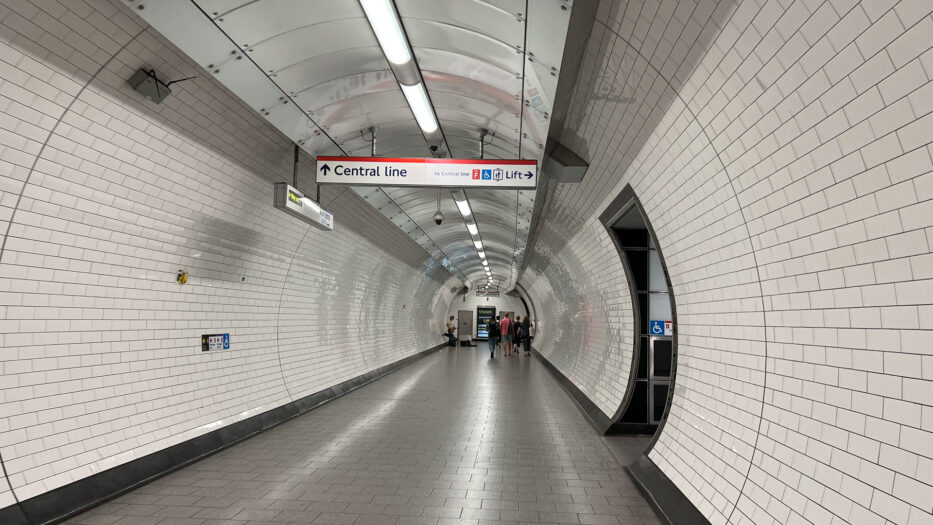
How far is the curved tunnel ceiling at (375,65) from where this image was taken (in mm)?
3900

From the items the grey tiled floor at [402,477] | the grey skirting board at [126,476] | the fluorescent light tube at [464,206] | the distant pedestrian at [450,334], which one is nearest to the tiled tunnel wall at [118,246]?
the grey skirting board at [126,476]

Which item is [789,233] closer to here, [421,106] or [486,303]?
[421,106]

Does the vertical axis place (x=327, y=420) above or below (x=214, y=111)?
below

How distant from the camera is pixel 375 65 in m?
5.19

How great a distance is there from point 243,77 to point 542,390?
9.70m

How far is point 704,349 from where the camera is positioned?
448 cm

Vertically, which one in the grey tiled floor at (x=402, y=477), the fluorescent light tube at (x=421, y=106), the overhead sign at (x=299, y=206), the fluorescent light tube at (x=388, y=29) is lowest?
the grey tiled floor at (x=402, y=477)

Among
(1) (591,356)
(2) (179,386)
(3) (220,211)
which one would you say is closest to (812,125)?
(3) (220,211)

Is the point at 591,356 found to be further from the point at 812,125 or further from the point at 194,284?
the point at 812,125

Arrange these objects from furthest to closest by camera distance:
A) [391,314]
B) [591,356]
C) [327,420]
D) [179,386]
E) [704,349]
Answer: [391,314] < [591,356] < [327,420] < [179,386] < [704,349]

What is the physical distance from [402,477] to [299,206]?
10.8ft

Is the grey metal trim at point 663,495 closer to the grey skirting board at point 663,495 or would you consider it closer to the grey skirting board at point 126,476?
the grey skirting board at point 663,495

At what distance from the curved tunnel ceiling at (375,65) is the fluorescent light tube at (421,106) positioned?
12 cm

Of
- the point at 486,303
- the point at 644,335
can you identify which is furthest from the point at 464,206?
the point at 486,303
